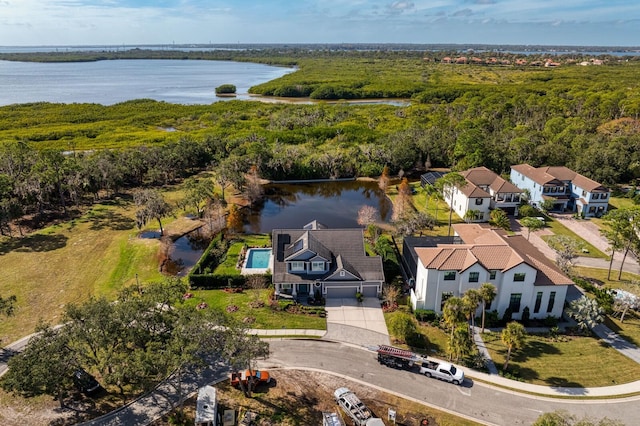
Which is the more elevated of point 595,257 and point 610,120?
point 610,120

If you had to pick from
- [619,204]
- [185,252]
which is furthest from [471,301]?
[619,204]

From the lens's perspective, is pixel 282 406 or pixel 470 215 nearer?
pixel 282 406

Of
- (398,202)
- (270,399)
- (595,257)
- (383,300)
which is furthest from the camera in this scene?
(398,202)

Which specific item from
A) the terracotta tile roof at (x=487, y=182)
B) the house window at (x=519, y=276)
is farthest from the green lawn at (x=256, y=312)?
the terracotta tile roof at (x=487, y=182)

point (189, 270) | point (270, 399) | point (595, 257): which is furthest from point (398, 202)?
point (270, 399)

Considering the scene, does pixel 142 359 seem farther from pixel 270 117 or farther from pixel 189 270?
pixel 270 117

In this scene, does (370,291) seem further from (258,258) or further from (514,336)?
(514,336)

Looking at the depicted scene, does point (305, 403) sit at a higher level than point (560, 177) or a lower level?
lower
